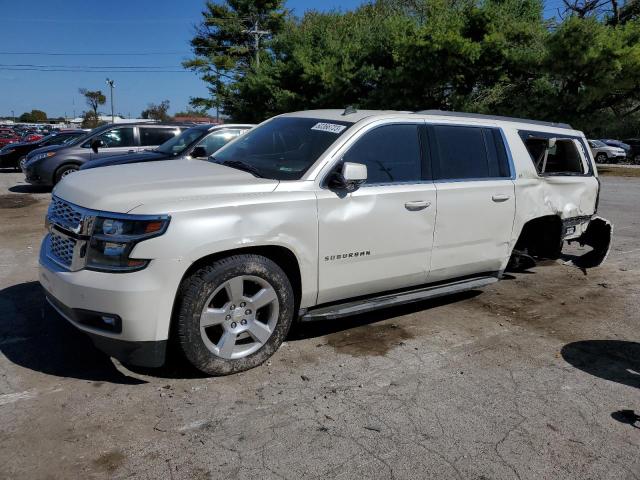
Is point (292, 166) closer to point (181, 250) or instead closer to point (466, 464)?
point (181, 250)

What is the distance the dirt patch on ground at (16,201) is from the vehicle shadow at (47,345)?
7274 mm

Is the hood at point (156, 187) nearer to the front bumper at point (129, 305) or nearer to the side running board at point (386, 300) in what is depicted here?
the front bumper at point (129, 305)

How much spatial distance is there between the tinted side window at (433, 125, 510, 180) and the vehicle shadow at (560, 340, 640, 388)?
1.71 m

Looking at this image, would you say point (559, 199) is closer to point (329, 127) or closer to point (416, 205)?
point (416, 205)

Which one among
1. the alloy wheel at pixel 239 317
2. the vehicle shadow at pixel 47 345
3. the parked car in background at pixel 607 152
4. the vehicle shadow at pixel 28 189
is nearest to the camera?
the alloy wheel at pixel 239 317

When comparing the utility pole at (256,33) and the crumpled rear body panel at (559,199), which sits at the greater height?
the utility pole at (256,33)

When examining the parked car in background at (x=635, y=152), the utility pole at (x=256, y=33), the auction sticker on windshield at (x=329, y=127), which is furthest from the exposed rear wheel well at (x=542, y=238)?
the utility pole at (x=256, y=33)

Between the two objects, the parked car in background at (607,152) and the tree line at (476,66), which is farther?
the parked car in background at (607,152)

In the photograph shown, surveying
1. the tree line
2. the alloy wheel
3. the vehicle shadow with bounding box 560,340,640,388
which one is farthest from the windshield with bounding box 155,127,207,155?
the tree line

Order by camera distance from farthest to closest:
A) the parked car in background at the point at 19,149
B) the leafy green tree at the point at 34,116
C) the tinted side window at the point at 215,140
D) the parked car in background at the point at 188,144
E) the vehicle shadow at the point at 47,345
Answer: the leafy green tree at the point at 34,116 < the parked car in background at the point at 19,149 < the tinted side window at the point at 215,140 < the parked car in background at the point at 188,144 < the vehicle shadow at the point at 47,345

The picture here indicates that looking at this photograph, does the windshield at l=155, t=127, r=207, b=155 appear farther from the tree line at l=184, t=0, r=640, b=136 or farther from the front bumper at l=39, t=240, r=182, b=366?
the tree line at l=184, t=0, r=640, b=136

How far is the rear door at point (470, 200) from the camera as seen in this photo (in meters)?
4.65

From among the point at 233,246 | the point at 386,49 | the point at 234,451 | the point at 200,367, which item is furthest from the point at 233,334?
the point at 386,49

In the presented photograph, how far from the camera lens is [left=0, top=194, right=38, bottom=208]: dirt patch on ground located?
37.2ft
